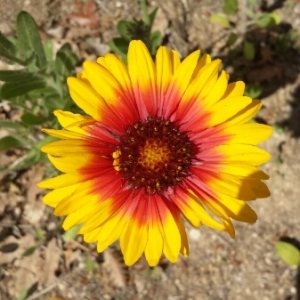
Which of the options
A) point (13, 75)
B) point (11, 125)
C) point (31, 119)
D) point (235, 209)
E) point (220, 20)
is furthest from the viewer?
point (220, 20)

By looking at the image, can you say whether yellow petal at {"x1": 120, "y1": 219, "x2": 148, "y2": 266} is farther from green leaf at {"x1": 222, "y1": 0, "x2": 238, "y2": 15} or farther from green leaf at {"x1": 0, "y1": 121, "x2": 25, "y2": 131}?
green leaf at {"x1": 222, "y1": 0, "x2": 238, "y2": 15}

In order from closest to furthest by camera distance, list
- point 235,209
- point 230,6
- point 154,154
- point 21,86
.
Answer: point 235,209 → point 154,154 → point 21,86 → point 230,6

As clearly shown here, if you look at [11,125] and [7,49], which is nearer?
[7,49]

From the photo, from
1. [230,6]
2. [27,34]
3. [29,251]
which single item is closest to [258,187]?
[27,34]

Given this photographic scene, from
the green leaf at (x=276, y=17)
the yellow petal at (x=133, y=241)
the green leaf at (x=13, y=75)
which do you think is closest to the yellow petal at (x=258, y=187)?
the yellow petal at (x=133, y=241)

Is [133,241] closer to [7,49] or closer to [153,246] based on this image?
[153,246]

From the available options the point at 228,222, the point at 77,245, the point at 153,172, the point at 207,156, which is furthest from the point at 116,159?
the point at 77,245

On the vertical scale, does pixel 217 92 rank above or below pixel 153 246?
above
